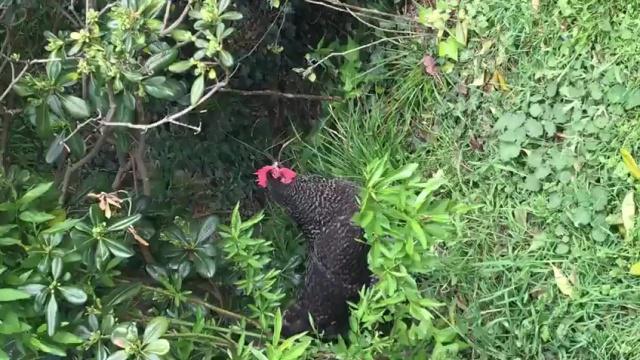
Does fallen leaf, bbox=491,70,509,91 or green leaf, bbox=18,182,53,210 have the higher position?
green leaf, bbox=18,182,53,210

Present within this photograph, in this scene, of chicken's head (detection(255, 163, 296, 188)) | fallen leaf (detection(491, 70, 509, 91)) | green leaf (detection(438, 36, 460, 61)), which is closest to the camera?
chicken's head (detection(255, 163, 296, 188))

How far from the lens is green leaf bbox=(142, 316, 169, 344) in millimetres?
1646

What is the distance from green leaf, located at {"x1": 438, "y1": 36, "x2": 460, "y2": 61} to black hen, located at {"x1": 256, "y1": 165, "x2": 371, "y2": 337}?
0.73m

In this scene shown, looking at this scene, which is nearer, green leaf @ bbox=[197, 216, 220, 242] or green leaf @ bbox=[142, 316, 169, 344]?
green leaf @ bbox=[142, 316, 169, 344]

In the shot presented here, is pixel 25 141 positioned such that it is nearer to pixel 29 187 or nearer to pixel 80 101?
pixel 29 187

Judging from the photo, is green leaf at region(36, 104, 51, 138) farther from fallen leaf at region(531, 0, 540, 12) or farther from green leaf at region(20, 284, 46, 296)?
fallen leaf at region(531, 0, 540, 12)

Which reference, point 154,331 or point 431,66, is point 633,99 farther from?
point 154,331

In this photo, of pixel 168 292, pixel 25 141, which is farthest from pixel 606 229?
pixel 25 141

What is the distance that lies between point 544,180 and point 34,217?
173 cm

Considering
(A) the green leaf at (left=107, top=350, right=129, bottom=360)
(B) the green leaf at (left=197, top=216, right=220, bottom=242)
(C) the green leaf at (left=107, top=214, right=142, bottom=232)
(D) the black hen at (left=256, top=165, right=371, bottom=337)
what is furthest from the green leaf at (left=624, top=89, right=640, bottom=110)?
(A) the green leaf at (left=107, top=350, right=129, bottom=360)

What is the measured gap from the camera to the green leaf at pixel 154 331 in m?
1.65

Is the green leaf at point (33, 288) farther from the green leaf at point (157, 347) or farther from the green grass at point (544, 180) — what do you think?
the green grass at point (544, 180)

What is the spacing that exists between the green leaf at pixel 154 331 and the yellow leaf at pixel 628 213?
1.51 m

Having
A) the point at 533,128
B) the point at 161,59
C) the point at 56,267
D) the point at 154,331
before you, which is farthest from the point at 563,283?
the point at 56,267
